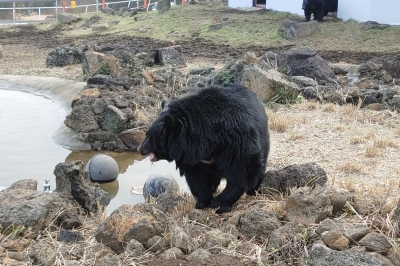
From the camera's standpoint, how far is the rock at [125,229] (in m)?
4.83

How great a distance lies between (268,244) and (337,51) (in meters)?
14.7

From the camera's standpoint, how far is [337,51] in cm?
1880

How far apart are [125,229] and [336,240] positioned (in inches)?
63.1

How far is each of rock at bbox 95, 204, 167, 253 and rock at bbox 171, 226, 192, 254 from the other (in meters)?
0.14

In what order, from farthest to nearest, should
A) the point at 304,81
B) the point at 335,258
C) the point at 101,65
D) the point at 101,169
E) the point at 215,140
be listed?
the point at 101,65, the point at 304,81, the point at 101,169, the point at 215,140, the point at 335,258

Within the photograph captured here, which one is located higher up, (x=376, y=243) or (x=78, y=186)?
(x=376, y=243)

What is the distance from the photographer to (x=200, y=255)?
4660 mm

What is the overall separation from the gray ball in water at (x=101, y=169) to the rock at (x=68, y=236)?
3.05 m

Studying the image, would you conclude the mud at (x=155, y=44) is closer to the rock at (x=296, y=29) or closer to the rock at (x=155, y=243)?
the rock at (x=296, y=29)

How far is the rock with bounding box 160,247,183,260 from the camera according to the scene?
185 inches

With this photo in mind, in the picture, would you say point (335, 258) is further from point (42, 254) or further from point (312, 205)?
point (42, 254)

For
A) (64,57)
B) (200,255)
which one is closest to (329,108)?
(200,255)

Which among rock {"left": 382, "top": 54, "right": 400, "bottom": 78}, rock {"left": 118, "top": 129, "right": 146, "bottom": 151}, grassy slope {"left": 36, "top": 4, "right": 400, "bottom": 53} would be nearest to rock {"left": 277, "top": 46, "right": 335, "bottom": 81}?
rock {"left": 382, "top": 54, "right": 400, "bottom": 78}

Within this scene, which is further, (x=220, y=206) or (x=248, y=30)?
(x=248, y=30)
